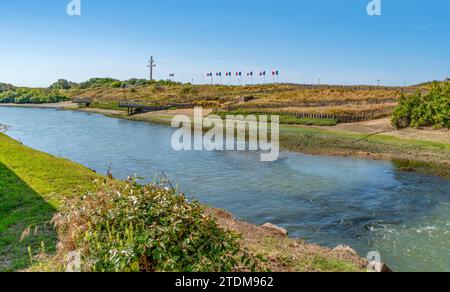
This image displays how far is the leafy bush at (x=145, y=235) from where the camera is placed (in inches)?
248

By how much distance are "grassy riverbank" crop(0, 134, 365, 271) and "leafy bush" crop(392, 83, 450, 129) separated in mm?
38585

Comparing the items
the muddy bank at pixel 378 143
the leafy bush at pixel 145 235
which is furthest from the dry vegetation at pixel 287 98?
the leafy bush at pixel 145 235

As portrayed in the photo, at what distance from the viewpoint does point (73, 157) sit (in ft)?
118

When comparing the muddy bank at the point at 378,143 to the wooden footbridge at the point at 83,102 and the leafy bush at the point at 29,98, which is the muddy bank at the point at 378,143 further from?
the leafy bush at the point at 29,98

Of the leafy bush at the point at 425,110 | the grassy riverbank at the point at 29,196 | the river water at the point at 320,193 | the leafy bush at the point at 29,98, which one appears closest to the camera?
the grassy riverbank at the point at 29,196

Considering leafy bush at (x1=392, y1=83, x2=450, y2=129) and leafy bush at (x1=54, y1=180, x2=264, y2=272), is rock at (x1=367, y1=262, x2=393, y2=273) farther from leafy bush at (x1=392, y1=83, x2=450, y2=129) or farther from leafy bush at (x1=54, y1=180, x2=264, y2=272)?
leafy bush at (x1=392, y1=83, x2=450, y2=129)

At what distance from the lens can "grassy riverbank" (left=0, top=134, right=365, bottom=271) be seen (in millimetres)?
9367

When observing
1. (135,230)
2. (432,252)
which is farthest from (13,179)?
(432,252)

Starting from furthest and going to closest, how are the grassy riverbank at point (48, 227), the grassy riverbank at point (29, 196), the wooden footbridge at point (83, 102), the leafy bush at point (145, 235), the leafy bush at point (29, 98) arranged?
the leafy bush at point (29, 98) → the wooden footbridge at point (83, 102) → the grassy riverbank at point (29, 196) → the grassy riverbank at point (48, 227) → the leafy bush at point (145, 235)

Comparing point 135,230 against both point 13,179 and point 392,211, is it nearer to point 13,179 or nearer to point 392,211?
point 13,179

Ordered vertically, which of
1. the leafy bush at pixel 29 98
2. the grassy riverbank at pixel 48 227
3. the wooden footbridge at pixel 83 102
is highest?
the leafy bush at pixel 29 98

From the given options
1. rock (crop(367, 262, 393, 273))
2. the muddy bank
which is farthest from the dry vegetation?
rock (crop(367, 262, 393, 273))

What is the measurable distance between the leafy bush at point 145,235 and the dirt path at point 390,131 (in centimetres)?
4011

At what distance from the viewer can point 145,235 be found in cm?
650
